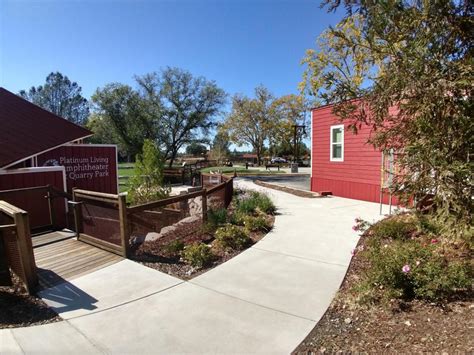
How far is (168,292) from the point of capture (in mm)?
3629

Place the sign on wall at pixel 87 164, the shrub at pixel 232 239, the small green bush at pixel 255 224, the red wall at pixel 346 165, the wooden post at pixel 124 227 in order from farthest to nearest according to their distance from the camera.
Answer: the sign on wall at pixel 87 164 → the red wall at pixel 346 165 → the small green bush at pixel 255 224 → the shrub at pixel 232 239 → the wooden post at pixel 124 227

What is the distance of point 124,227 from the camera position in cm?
483

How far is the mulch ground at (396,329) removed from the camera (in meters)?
2.39

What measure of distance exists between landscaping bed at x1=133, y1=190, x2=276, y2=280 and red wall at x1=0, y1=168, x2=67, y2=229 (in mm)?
2754

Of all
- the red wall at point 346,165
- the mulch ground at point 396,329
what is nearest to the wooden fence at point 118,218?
the mulch ground at point 396,329

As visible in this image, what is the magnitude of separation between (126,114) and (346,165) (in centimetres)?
1844

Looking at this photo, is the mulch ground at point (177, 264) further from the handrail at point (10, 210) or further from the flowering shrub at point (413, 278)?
the flowering shrub at point (413, 278)

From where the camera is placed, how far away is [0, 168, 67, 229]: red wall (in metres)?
6.24

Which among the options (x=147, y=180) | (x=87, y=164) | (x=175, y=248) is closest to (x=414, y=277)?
(x=175, y=248)

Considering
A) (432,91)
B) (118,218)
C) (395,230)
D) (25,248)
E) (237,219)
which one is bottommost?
(237,219)

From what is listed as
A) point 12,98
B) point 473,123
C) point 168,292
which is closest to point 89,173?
point 12,98

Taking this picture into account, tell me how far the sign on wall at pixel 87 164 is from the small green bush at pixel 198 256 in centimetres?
773

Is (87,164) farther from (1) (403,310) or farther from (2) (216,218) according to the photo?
(1) (403,310)

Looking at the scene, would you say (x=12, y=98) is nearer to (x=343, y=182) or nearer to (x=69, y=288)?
(x=69, y=288)
